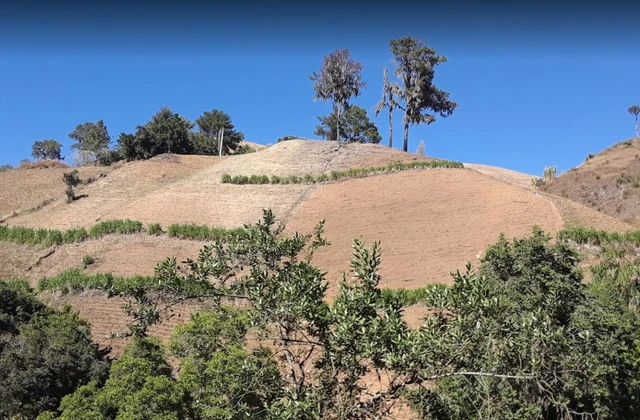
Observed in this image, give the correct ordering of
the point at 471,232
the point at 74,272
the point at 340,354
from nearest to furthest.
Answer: the point at 340,354, the point at 74,272, the point at 471,232

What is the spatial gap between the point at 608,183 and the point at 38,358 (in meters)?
35.8

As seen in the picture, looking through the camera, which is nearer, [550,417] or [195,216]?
[550,417]

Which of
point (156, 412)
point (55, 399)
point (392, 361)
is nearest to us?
point (392, 361)

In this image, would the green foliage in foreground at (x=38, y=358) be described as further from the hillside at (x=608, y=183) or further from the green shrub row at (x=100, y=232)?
the hillside at (x=608, y=183)

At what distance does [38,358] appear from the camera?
11211 mm

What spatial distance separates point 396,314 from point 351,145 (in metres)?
37.3

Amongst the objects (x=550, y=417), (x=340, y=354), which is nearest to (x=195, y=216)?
(x=550, y=417)

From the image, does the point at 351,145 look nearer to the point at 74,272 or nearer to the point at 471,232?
the point at 471,232

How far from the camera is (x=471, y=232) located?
874 inches

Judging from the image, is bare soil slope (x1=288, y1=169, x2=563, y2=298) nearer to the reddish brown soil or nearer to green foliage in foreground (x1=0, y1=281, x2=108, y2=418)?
the reddish brown soil

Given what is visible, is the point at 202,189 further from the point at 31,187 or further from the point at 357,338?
the point at 357,338

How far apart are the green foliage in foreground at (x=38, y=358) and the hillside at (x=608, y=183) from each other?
2657 cm

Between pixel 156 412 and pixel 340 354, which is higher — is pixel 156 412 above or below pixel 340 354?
below

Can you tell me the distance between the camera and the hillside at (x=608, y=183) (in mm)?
31172
